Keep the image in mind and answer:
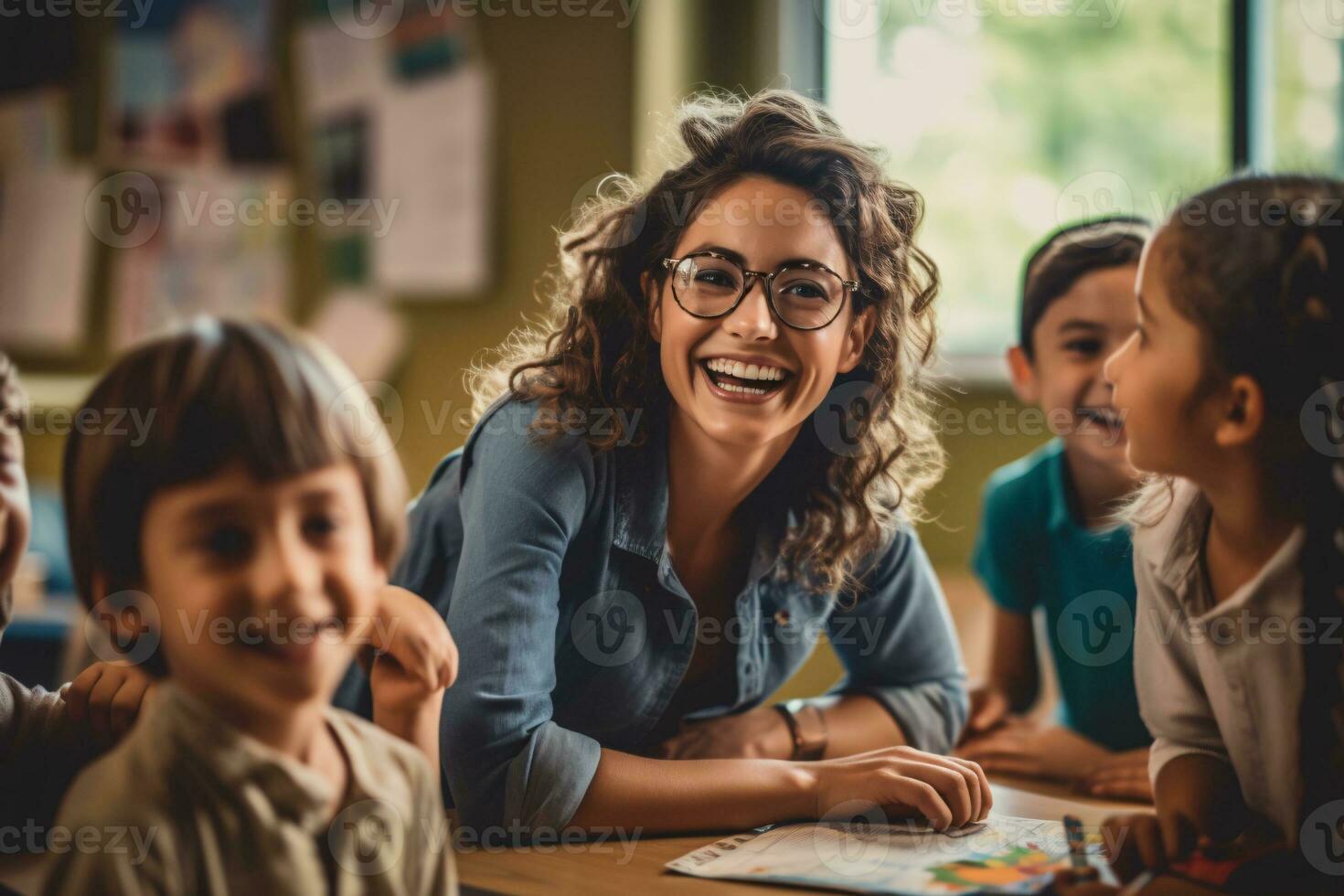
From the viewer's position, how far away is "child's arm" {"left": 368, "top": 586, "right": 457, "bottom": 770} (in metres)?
0.85

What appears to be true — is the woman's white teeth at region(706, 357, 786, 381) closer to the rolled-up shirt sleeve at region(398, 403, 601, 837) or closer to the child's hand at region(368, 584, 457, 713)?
the rolled-up shirt sleeve at region(398, 403, 601, 837)

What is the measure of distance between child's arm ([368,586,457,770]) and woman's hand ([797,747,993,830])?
39 centimetres

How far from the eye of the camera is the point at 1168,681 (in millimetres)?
968

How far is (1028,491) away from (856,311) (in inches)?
22.3

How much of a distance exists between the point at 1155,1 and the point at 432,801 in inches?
101

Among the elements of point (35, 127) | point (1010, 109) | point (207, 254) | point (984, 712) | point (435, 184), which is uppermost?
point (35, 127)

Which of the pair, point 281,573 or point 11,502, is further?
point 11,502

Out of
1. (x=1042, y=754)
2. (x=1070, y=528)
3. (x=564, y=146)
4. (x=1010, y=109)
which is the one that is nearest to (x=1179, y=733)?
(x=1042, y=754)

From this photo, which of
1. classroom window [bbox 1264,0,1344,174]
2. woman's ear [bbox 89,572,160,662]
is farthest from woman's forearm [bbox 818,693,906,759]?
classroom window [bbox 1264,0,1344,174]

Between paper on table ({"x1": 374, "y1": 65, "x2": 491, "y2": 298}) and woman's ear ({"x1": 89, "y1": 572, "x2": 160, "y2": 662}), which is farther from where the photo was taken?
paper on table ({"x1": 374, "y1": 65, "x2": 491, "y2": 298})

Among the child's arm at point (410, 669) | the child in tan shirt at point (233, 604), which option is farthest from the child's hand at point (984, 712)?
the child in tan shirt at point (233, 604)

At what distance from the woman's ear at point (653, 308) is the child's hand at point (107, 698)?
1.92 feet

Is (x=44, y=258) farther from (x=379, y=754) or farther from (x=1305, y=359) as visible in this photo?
(x=1305, y=359)

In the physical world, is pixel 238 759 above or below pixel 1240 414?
below
